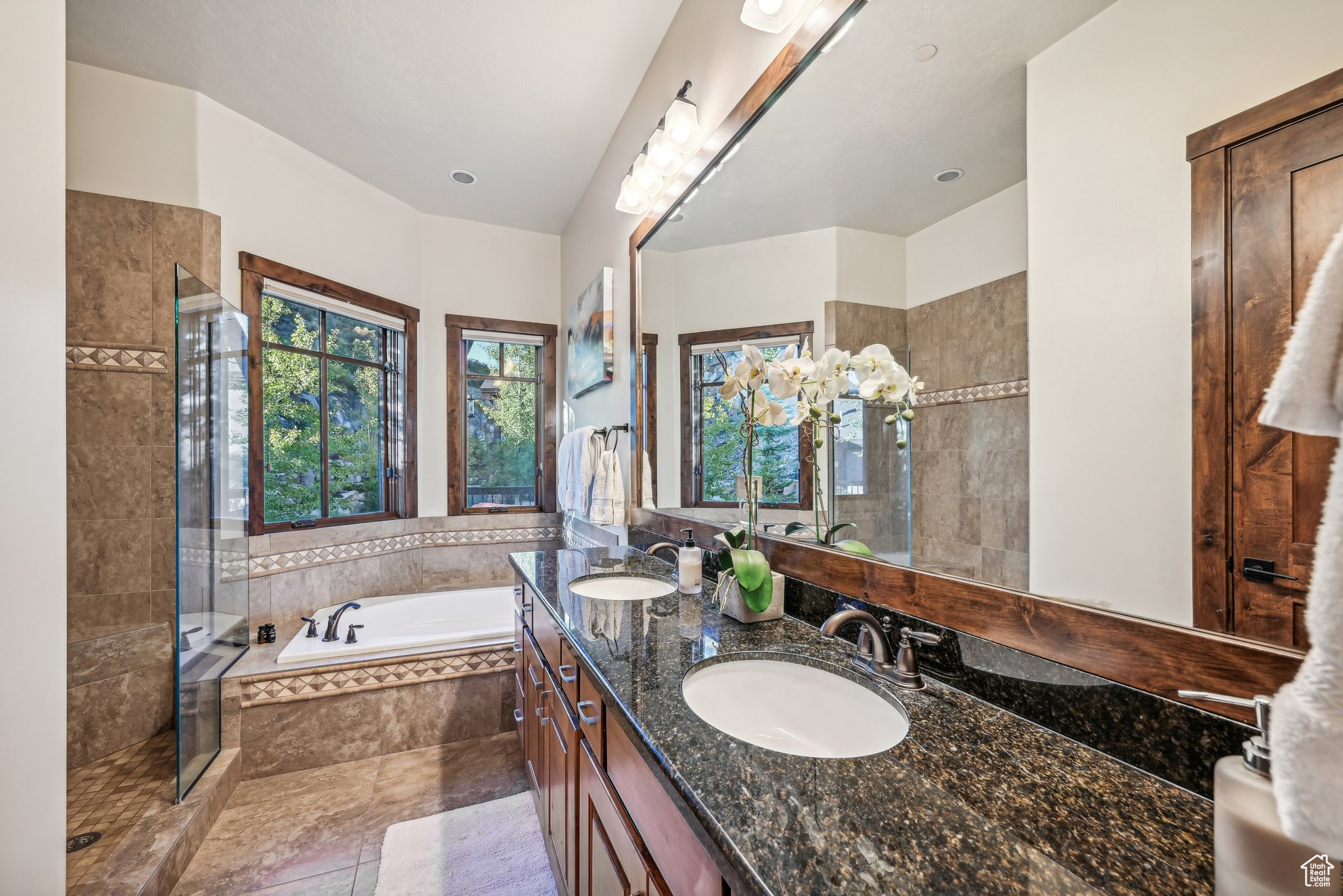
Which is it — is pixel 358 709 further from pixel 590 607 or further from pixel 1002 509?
pixel 1002 509

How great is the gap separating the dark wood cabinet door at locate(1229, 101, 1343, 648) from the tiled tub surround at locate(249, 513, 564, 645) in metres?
3.21

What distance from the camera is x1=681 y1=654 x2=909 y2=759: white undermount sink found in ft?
2.80

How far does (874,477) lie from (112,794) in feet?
8.82

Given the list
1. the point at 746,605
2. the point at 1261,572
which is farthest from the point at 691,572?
the point at 1261,572

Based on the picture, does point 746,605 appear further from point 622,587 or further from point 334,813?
point 334,813

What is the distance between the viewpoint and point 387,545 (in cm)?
327

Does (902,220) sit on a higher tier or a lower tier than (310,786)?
higher

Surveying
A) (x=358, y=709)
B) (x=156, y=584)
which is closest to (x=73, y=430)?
(x=156, y=584)

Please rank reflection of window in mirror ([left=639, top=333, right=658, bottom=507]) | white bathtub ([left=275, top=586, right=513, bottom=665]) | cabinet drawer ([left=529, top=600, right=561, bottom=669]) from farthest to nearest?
1. white bathtub ([left=275, top=586, right=513, bottom=665])
2. reflection of window in mirror ([left=639, top=333, right=658, bottom=507])
3. cabinet drawer ([left=529, top=600, right=561, bottom=669])

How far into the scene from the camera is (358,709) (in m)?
2.30

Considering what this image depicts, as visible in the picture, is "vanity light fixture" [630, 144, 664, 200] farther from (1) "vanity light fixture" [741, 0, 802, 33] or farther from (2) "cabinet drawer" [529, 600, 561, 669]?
(2) "cabinet drawer" [529, 600, 561, 669]

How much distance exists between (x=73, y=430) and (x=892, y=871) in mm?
3124

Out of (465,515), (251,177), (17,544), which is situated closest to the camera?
(17,544)

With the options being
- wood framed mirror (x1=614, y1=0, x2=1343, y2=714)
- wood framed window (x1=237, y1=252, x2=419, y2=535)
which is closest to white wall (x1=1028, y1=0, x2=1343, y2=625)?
wood framed mirror (x1=614, y1=0, x2=1343, y2=714)
